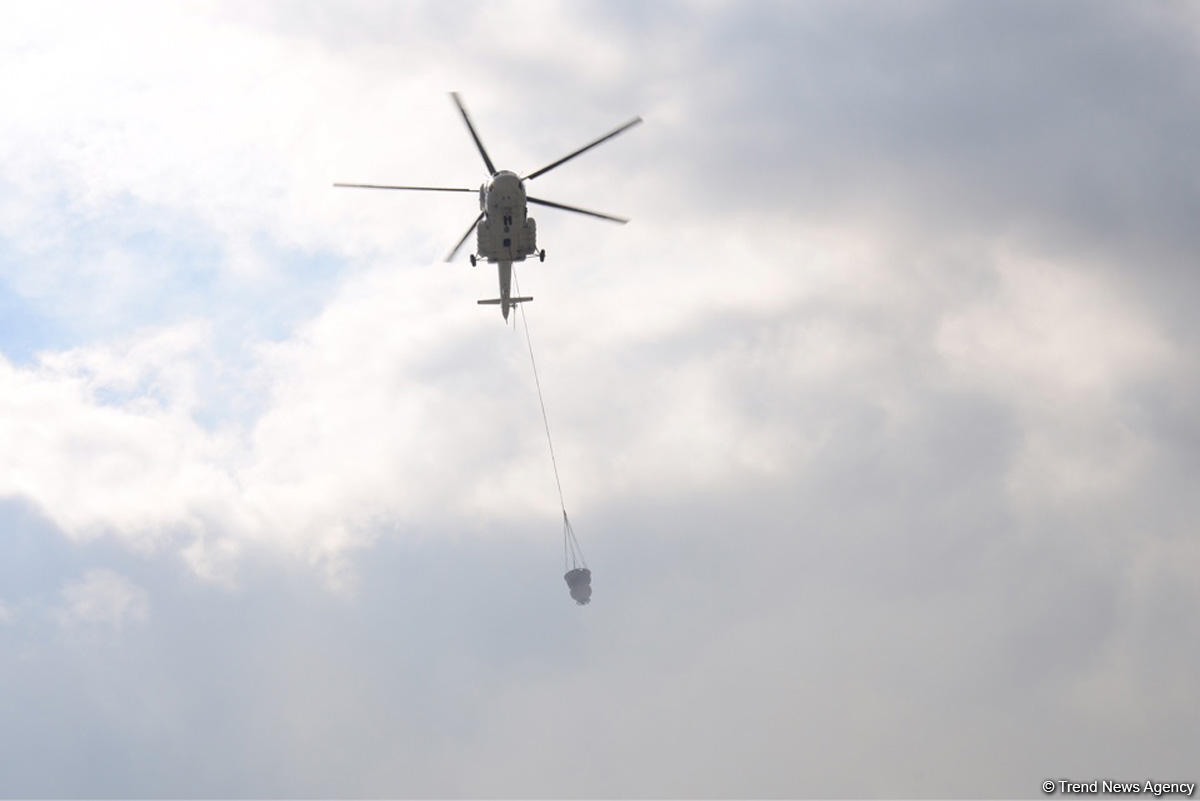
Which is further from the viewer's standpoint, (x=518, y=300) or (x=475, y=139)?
(x=518, y=300)

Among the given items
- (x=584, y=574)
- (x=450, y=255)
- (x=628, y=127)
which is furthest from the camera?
(x=584, y=574)

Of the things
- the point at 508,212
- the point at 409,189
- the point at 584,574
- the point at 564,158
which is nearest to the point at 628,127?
the point at 564,158

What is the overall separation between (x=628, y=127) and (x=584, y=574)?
44.4 meters

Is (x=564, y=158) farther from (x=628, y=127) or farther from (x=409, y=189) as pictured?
(x=409, y=189)

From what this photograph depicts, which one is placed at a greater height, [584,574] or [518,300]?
[518,300]

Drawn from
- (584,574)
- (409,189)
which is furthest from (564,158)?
(584,574)

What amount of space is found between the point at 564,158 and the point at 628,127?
4805 mm

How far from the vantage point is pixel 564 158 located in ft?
270

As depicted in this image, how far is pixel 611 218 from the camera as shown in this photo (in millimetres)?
84562

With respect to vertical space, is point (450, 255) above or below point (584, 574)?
above

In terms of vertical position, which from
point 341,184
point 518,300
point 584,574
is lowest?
point 584,574

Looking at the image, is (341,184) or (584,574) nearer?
(341,184)

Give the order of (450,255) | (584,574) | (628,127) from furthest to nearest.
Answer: (584,574) → (450,255) → (628,127)

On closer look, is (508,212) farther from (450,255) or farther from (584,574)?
(584,574)
